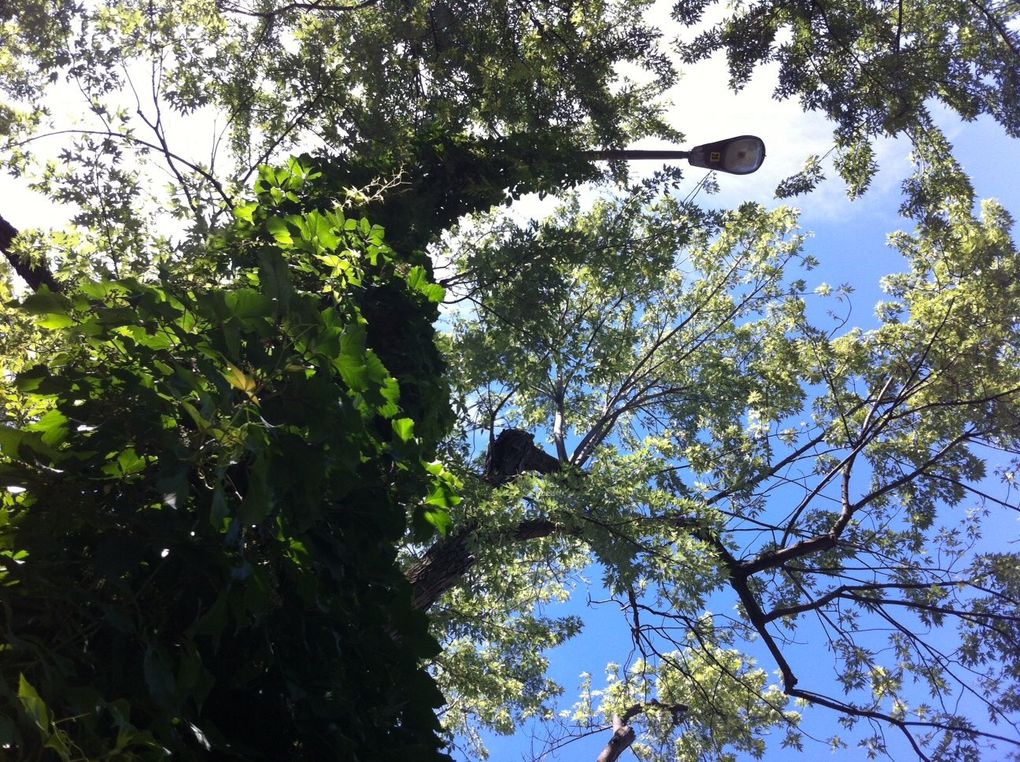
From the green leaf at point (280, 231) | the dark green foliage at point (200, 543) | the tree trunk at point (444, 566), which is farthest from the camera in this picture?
the tree trunk at point (444, 566)

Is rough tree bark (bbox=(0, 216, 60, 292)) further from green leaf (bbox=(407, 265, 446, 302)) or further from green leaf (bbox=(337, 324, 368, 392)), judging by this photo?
green leaf (bbox=(337, 324, 368, 392))

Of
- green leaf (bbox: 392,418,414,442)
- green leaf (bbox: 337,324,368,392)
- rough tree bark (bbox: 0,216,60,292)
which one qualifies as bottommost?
green leaf (bbox: 337,324,368,392)

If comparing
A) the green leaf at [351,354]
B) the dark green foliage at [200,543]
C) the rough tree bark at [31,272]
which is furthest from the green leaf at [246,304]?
the rough tree bark at [31,272]

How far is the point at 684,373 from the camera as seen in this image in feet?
28.6

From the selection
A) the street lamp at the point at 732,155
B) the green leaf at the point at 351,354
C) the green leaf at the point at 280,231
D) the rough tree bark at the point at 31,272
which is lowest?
the green leaf at the point at 351,354

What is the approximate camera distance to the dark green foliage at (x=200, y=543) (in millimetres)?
1275

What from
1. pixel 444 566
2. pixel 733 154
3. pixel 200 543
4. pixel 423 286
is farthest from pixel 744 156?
pixel 200 543

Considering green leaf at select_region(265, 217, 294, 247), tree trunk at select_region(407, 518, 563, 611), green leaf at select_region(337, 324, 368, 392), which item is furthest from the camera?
tree trunk at select_region(407, 518, 563, 611)

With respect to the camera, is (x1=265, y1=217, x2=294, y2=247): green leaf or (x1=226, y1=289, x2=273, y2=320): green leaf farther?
(x1=265, y1=217, x2=294, y2=247): green leaf

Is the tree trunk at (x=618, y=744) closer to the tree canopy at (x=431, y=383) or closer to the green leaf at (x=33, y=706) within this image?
the tree canopy at (x=431, y=383)

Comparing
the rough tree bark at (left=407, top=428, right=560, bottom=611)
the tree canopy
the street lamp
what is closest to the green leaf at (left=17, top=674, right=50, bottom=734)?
the tree canopy

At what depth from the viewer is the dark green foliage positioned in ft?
4.18

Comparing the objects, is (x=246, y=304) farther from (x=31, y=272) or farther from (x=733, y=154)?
(x=733, y=154)

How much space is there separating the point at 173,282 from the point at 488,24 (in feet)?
12.6
